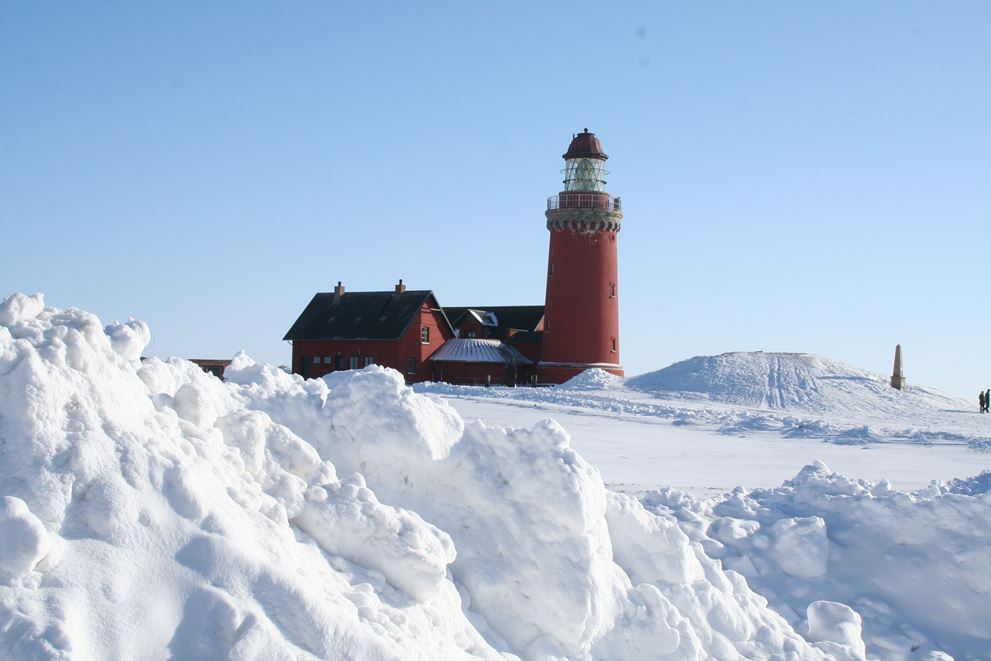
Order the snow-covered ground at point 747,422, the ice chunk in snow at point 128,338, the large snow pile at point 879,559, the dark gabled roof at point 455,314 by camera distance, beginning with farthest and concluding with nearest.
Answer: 1. the dark gabled roof at point 455,314
2. the snow-covered ground at point 747,422
3. the large snow pile at point 879,559
4. the ice chunk in snow at point 128,338

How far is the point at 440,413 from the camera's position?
734 centimetres

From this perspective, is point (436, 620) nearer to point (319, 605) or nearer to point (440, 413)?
point (319, 605)

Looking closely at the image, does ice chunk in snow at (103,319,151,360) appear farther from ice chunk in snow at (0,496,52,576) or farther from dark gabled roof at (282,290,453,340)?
dark gabled roof at (282,290,453,340)

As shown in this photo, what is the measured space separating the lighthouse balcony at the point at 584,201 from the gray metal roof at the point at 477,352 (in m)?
5.95

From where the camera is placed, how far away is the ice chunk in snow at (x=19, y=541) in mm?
4320

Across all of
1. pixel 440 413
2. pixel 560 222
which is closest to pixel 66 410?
pixel 440 413

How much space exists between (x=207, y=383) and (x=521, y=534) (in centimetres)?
240

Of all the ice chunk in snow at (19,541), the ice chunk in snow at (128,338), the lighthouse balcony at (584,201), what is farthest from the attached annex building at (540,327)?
the ice chunk in snow at (19,541)

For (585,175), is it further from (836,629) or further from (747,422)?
(836,629)

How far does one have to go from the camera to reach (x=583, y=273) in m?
36.9

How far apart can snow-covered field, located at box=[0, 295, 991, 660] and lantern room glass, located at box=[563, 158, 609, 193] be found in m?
27.1

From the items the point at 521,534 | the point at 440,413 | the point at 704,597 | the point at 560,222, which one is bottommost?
the point at 704,597

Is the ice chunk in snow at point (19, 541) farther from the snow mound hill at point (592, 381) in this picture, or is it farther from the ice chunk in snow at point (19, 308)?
the snow mound hill at point (592, 381)

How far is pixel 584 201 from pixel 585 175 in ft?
4.26
